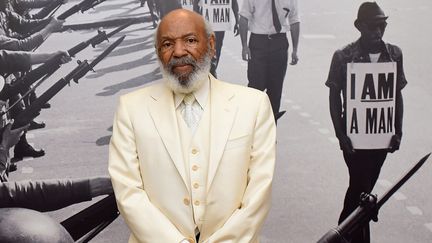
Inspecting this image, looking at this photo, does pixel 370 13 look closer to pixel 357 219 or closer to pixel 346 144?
pixel 346 144

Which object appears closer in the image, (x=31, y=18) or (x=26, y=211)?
(x=26, y=211)

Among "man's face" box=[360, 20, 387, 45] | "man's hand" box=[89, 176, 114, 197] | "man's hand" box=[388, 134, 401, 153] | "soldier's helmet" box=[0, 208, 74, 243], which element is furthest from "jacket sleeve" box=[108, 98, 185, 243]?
"man's hand" box=[388, 134, 401, 153]

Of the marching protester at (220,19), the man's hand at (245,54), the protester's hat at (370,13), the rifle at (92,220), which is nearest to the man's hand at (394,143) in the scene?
the protester's hat at (370,13)

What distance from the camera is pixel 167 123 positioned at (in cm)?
225

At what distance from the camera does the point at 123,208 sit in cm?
216

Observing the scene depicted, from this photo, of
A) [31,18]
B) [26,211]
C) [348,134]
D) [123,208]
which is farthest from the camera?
[348,134]

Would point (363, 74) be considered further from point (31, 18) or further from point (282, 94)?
point (31, 18)

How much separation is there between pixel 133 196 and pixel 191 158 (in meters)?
0.25

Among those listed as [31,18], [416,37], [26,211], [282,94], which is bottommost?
[26,211]

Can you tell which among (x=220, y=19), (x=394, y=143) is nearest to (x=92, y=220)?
(x=220, y=19)

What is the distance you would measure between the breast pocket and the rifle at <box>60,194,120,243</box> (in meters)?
1.24

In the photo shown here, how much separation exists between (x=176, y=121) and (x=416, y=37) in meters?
2.12

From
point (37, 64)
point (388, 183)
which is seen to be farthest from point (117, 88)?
point (388, 183)

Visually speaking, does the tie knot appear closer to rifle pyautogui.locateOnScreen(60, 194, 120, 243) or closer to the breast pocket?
A: the breast pocket
